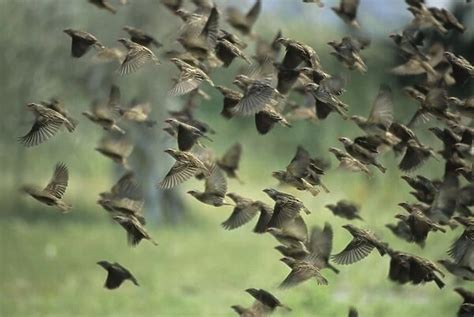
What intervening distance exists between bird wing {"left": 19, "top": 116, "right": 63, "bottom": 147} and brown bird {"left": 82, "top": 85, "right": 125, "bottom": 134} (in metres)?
0.24

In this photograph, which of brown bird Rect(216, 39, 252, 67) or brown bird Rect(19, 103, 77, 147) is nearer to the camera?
brown bird Rect(216, 39, 252, 67)

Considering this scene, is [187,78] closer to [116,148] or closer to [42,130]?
[42,130]

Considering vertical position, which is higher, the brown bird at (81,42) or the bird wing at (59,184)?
the brown bird at (81,42)

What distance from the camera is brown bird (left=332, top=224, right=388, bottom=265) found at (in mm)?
3479

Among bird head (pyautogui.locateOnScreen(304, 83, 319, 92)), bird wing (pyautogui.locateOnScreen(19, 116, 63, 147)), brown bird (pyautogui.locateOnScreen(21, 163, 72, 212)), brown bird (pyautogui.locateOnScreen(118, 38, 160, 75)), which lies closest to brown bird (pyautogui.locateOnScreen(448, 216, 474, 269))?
bird head (pyautogui.locateOnScreen(304, 83, 319, 92))

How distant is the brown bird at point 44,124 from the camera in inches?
145

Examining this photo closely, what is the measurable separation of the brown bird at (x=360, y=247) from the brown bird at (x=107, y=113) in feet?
3.00

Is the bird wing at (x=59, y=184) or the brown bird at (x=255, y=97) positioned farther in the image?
the bird wing at (x=59, y=184)

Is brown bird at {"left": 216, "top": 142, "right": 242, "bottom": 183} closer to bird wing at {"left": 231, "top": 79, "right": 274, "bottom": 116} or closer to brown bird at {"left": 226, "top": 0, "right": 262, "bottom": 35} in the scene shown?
brown bird at {"left": 226, "top": 0, "right": 262, "bottom": 35}

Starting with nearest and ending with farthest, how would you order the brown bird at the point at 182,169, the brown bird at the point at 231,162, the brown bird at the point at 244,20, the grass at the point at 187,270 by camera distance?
the brown bird at the point at 182,169, the brown bird at the point at 244,20, the brown bird at the point at 231,162, the grass at the point at 187,270

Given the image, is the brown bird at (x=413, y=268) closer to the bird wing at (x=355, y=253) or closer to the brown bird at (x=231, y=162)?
the bird wing at (x=355, y=253)

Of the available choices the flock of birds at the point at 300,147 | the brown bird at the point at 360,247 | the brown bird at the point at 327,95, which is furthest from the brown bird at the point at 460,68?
the brown bird at the point at 360,247

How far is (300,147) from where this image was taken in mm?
3604

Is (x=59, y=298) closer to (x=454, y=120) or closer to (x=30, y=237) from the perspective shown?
(x=30, y=237)
